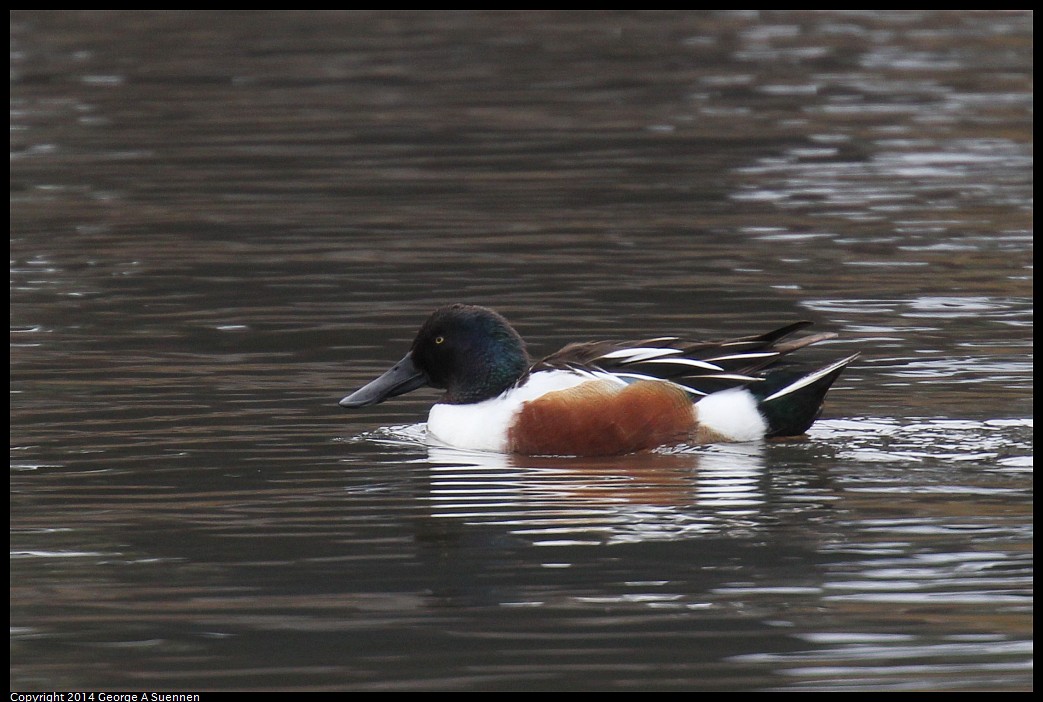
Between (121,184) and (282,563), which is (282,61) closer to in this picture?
(121,184)

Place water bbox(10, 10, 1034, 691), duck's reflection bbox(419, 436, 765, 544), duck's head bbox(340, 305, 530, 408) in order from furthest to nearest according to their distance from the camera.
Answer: duck's head bbox(340, 305, 530, 408) < duck's reflection bbox(419, 436, 765, 544) < water bbox(10, 10, 1034, 691)

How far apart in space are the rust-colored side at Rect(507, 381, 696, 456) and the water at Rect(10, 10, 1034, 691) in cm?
15

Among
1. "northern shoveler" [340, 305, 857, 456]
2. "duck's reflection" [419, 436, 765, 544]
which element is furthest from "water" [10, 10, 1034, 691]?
"northern shoveler" [340, 305, 857, 456]

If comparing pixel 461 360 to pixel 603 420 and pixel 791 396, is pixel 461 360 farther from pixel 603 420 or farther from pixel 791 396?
pixel 791 396

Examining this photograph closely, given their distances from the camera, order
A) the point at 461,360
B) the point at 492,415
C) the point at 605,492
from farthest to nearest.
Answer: the point at 461,360
the point at 492,415
the point at 605,492

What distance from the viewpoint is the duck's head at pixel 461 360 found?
26.5 ft

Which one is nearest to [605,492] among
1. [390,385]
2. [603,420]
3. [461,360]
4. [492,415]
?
[603,420]

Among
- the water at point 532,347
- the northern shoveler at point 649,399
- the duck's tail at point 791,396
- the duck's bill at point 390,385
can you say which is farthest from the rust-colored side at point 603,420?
the duck's bill at point 390,385

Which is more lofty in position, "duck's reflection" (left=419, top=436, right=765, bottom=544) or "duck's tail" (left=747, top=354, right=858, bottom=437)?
"duck's tail" (left=747, top=354, right=858, bottom=437)

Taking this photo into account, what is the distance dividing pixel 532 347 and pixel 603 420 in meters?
1.62

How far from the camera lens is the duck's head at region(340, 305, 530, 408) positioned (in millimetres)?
8070

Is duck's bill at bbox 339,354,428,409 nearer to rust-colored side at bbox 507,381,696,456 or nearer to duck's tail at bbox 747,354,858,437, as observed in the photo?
rust-colored side at bbox 507,381,696,456

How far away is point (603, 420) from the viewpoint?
7.70 meters

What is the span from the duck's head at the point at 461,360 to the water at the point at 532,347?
222 millimetres
